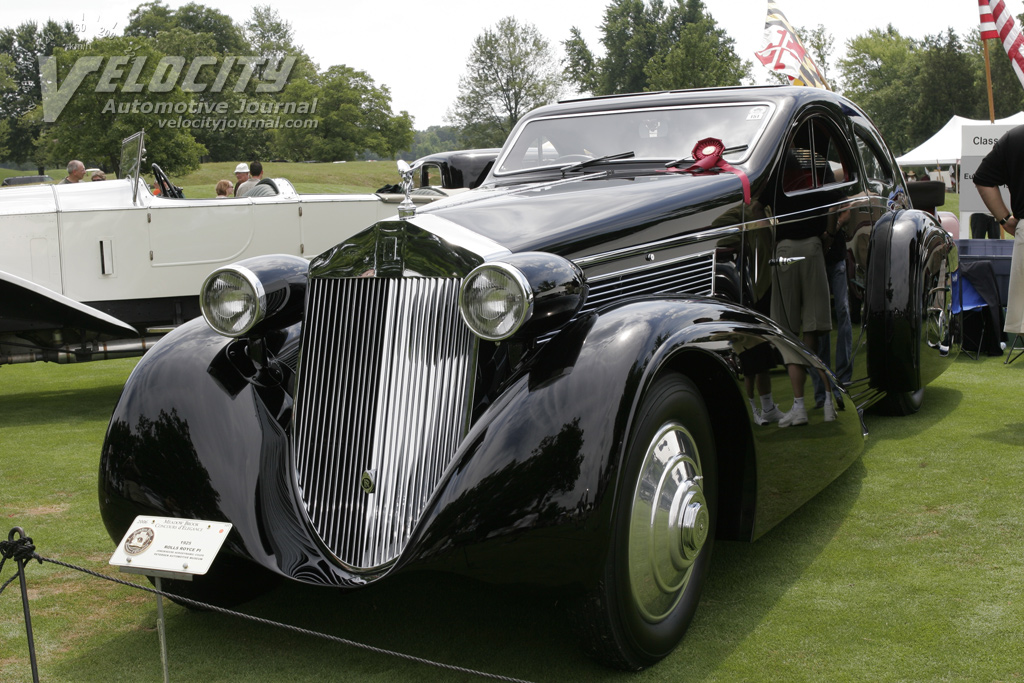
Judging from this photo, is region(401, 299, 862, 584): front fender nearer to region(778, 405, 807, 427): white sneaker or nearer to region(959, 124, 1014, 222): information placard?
region(778, 405, 807, 427): white sneaker

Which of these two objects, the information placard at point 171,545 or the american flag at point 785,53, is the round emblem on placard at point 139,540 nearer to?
the information placard at point 171,545

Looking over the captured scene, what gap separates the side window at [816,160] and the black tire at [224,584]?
9.23 ft

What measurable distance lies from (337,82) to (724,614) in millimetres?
63430

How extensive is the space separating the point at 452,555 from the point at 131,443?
1163 mm

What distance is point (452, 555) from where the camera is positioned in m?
2.38

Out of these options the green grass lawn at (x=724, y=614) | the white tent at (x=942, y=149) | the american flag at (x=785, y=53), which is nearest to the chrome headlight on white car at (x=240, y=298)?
the green grass lawn at (x=724, y=614)

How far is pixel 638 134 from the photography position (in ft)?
14.4

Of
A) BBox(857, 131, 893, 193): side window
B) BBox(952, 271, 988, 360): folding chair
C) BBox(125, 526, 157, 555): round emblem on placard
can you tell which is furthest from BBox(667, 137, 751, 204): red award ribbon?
BBox(952, 271, 988, 360): folding chair

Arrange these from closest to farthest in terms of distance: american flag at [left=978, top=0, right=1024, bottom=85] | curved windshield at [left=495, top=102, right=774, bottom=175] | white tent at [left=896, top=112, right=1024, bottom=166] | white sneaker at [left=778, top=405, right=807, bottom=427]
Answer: white sneaker at [left=778, top=405, right=807, bottom=427], curved windshield at [left=495, top=102, right=774, bottom=175], american flag at [left=978, top=0, right=1024, bottom=85], white tent at [left=896, top=112, right=1024, bottom=166]

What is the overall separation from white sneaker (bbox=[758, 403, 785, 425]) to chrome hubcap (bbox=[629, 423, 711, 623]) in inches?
13.5

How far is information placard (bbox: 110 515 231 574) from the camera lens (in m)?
2.37

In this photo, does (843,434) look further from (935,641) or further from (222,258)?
(222,258)

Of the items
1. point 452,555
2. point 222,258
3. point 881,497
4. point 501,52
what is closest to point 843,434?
point 881,497

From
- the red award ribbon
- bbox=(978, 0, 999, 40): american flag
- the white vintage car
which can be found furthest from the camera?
bbox=(978, 0, 999, 40): american flag
